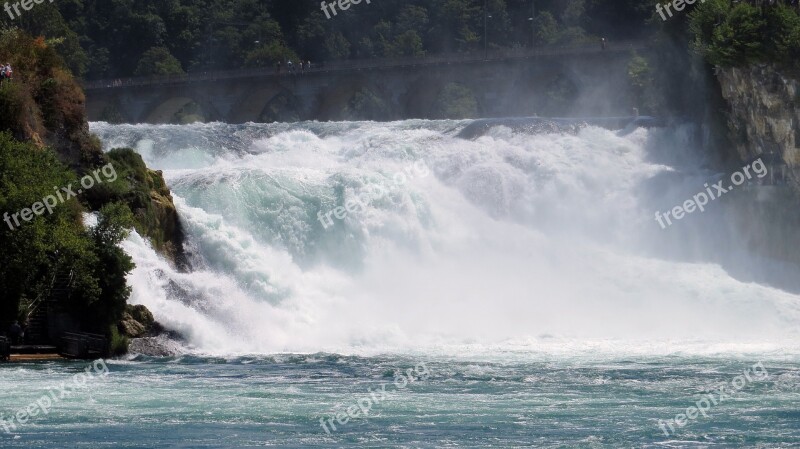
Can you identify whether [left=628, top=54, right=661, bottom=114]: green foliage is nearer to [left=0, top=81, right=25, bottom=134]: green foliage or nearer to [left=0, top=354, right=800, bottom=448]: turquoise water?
[left=0, top=354, right=800, bottom=448]: turquoise water

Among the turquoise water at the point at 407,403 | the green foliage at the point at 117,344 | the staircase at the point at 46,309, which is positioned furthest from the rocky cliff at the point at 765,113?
the staircase at the point at 46,309

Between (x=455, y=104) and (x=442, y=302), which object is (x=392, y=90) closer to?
(x=455, y=104)

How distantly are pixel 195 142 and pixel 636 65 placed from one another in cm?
2812

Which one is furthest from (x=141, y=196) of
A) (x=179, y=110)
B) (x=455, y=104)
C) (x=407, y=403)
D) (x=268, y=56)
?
(x=268, y=56)

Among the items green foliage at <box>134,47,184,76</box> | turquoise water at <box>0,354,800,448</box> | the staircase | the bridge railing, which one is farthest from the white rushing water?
green foliage at <box>134,47,184,76</box>

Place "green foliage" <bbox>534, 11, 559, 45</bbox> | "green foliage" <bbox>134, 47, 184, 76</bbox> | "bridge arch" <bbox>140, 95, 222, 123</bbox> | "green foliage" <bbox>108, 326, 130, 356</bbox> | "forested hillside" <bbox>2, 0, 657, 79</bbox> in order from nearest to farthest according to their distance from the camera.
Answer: "green foliage" <bbox>108, 326, 130, 356</bbox> → "bridge arch" <bbox>140, 95, 222, 123</bbox> → "green foliage" <bbox>134, 47, 184, 76</bbox> → "green foliage" <bbox>534, 11, 559, 45</bbox> → "forested hillside" <bbox>2, 0, 657, 79</bbox>

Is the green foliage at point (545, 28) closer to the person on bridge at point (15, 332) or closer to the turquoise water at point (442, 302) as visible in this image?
the turquoise water at point (442, 302)

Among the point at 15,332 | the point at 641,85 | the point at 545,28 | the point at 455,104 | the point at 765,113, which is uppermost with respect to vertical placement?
the point at 545,28

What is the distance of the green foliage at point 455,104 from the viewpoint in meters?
89.1

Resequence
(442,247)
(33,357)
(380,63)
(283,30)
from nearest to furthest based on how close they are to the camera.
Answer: (33,357) < (442,247) < (380,63) < (283,30)

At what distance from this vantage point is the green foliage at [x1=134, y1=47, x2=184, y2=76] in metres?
101

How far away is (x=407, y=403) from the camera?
27.8 m

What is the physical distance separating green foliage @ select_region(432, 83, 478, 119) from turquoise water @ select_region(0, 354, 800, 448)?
55.2 metres

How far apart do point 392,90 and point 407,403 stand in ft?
197
